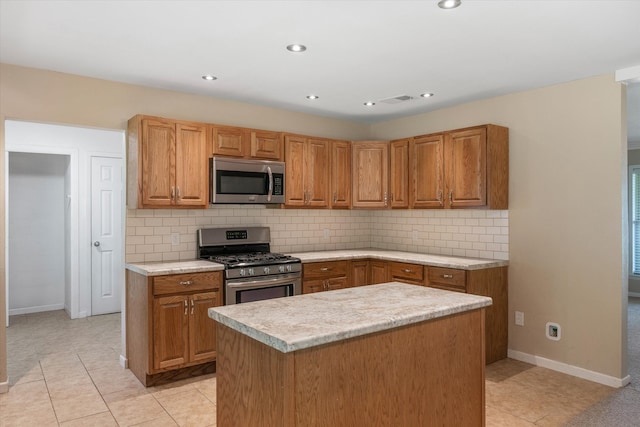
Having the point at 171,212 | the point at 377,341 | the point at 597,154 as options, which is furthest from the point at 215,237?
the point at 597,154

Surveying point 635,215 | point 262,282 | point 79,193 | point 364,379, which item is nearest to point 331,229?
point 262,282

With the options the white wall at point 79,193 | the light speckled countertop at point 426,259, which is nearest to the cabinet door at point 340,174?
the light speckled countertop at point 426,259

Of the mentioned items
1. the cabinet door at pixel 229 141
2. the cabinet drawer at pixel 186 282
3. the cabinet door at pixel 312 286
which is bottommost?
the cabinet door at pixel 312 286

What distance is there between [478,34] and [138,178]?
279 cm

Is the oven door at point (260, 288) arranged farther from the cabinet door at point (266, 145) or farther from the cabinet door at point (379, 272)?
the cabinet door at point (266, 145)

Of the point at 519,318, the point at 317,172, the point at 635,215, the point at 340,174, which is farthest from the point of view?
the point at 635,215

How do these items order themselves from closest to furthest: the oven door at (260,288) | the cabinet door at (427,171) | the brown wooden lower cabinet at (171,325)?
the brown wooden lower cabinet at (171,325) → the oven door at (260,288) → the cabinet door at (427,171)

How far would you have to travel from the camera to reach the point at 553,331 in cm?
378

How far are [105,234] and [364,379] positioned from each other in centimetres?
506

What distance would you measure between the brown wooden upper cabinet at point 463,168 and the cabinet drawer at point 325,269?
1049 mm

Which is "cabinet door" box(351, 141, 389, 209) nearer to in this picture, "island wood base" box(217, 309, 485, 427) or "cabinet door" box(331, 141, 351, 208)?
"cabinet door" box(331, 141, 351, 208)

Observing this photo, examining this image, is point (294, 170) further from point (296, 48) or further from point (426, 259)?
point (296, 48)

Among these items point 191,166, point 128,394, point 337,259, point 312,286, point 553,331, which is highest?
point 191,166

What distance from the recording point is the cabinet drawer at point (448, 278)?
12.3 ft
